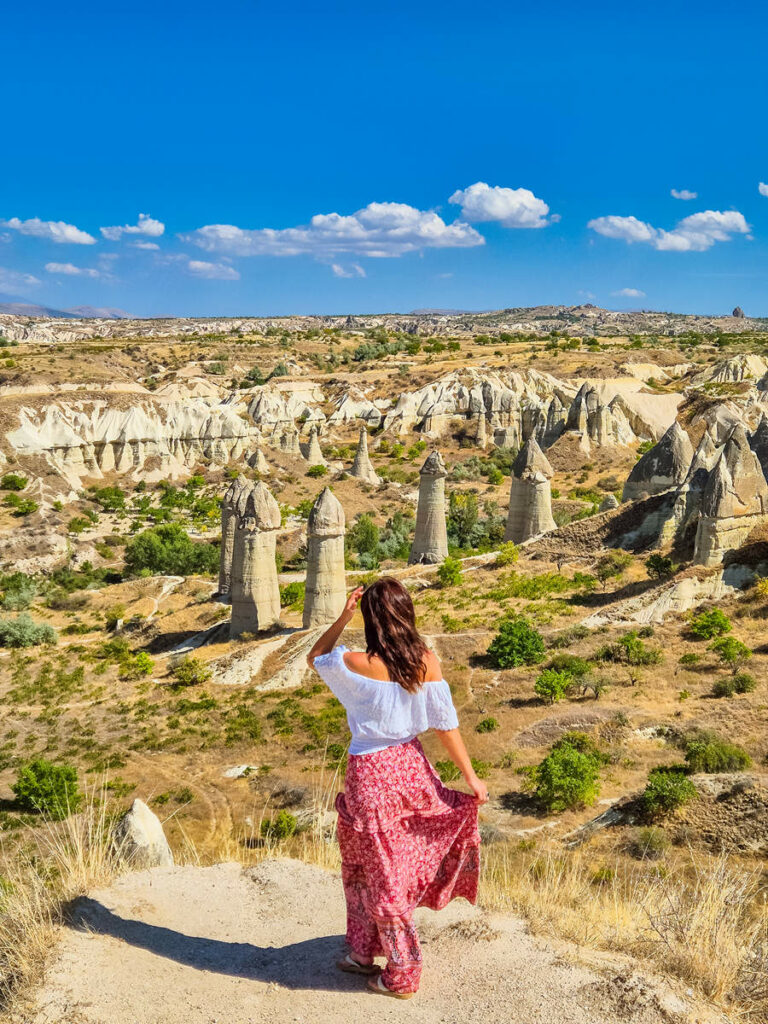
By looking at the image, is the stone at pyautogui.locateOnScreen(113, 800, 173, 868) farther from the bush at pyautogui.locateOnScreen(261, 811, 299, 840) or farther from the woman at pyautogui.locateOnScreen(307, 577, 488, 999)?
the woman at pyautogui.locateOnScreen(307, 577, 488, 999)

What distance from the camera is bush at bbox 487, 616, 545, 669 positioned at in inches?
690

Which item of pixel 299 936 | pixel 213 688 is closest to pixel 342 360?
pixel 213 688

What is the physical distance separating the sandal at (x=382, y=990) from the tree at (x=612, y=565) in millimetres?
18118

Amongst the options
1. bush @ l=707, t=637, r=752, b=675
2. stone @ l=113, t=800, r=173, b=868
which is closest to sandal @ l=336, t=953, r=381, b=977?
stone @ l=113, t=800, r=173, b=868

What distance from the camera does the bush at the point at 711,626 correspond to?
16500 mm

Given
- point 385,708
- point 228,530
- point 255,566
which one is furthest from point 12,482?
point 385,708

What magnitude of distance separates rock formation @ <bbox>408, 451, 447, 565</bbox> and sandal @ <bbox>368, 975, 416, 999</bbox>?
2378 centimetres

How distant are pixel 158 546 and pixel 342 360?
56.1 metres

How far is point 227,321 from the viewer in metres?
171

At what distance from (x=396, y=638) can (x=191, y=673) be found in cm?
1757

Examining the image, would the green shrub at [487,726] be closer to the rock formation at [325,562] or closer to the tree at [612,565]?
the rock formation at [325,562]

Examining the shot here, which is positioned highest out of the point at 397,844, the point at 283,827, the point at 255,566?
the point at 397,844

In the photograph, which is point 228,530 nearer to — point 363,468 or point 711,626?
point 711,626

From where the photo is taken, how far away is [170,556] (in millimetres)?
35656
